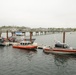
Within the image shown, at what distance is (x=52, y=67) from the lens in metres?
35.7

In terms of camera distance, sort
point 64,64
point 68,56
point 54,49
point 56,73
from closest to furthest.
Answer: point 56,73
point 64,64
point 68,56
point 54,49

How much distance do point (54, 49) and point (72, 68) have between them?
53.3 ft

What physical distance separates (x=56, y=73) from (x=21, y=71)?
7.29m

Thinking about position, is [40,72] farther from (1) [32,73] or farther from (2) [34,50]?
(2) [34,50]

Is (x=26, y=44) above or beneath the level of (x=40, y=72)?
above

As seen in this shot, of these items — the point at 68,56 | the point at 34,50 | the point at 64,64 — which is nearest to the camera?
the point at 64,64

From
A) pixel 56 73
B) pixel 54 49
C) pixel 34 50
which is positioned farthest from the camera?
pixel 34 50

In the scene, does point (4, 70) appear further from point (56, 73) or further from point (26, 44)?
point (26, 44)

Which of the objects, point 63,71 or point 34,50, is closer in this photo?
point 63,71

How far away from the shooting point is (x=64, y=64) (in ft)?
126

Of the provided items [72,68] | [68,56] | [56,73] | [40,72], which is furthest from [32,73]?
[68,56]

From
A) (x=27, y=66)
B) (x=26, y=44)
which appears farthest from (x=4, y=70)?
(x=26, y=44)

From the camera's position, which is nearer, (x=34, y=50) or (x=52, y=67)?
(x=52, y=67)

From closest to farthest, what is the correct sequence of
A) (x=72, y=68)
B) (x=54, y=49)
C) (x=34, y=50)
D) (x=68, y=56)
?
(x=72, y=68) → (x=68, y=56) → (x=54, y=49) → (x=34, y=50)
